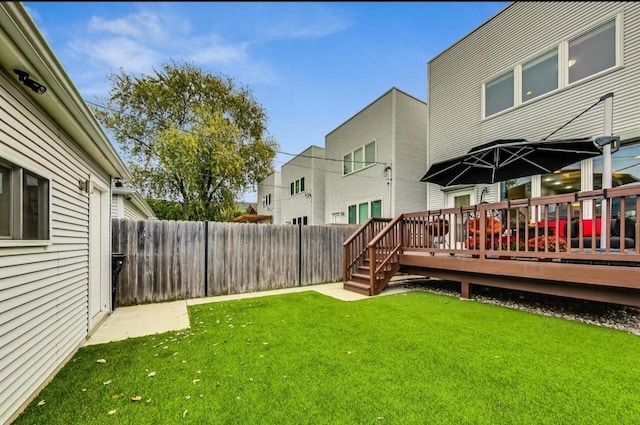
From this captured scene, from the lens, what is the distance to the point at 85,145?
393 cm

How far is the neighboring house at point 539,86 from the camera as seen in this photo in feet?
19.0

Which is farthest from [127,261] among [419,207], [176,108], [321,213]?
[321,213]

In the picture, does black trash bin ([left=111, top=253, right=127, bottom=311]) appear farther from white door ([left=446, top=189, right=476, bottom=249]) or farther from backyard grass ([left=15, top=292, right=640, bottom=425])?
white door ([left=446, top=189, right=476, bottom=249])

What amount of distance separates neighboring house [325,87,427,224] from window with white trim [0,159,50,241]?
9360 mm

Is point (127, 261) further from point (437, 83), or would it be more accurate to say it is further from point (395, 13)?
point (437, 83)

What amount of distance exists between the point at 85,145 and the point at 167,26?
3572 mm

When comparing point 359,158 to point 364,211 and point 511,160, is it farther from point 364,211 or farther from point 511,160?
point 511,160

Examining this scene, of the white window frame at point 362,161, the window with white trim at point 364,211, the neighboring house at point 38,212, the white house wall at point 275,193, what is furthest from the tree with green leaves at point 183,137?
the neighboring house at point 38,212

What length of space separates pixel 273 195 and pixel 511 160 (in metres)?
18.2

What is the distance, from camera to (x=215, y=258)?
261 inches

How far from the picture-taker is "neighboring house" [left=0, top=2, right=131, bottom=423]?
232 cm

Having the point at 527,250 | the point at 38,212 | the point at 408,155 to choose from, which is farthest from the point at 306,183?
the point at 38,212

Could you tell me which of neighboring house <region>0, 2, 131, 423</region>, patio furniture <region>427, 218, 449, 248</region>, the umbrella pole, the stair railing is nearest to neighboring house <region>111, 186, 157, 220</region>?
neighboring house <region>0, 2, 131, 423</region>

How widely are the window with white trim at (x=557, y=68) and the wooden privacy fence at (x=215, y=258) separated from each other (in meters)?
5.57
